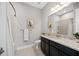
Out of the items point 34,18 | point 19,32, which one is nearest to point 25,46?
point 19,32

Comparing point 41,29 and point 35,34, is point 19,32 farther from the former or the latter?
point 41,29

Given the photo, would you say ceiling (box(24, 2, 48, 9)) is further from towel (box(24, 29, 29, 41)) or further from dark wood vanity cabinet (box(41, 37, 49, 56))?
dark wood vanity cabinet (box(41, 37, 49, 56))

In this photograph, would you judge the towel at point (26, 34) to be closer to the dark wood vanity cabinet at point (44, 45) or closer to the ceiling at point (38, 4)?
the dark wood vanity cabinet at point (44, 45)

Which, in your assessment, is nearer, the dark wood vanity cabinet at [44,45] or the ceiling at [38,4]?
the ceiling at [38,4]

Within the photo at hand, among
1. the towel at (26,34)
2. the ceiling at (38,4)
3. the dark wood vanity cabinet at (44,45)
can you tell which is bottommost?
the dark wood vanity cabinet at (44,45)

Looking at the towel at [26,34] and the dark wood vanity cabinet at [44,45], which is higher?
the towel at [26,34]

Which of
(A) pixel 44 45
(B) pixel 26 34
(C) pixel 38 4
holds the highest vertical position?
(C) pixel 38 4

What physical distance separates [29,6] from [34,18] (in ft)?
1.19

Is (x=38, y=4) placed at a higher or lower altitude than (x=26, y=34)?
higher

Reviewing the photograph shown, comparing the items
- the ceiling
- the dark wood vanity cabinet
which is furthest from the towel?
the ceiling

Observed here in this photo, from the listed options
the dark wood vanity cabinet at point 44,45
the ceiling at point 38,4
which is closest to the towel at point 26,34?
the dark wood vanity cabinet at point 44,45

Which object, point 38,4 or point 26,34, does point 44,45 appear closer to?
point 26,34

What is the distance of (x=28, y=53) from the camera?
7.75ft

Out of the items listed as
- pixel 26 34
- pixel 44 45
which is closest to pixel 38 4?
pixel 26 34
